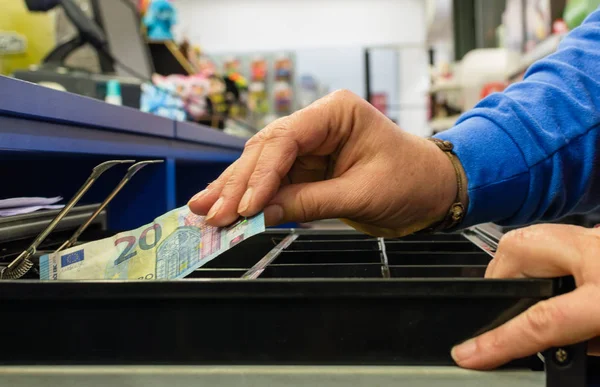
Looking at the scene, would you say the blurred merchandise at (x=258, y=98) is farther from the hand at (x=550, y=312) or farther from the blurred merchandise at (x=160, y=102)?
the hand at (x=550, y=312)

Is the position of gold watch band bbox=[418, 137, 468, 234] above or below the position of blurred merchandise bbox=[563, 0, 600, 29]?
below

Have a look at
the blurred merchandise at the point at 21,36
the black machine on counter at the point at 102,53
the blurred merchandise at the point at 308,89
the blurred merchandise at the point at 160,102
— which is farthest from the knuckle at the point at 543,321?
the blurred merchandise at the point at 308,89

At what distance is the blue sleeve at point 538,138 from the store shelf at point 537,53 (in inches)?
25.7

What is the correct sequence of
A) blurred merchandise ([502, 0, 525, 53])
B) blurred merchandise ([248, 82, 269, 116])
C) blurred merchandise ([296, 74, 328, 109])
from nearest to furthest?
1. blurred merchandise ([502, 0, 525, 53])
2. blurred merchandise ([248, 82, 269, 116])
3. blurred merchandise ([296, 74, 328, 109])

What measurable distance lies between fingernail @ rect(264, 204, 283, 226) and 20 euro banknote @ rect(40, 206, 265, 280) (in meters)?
0.03

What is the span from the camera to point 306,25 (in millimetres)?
6289

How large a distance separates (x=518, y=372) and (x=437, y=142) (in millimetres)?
438

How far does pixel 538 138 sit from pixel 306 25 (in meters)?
Result: 5.85

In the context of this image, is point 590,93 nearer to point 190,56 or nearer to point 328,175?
point 328,175

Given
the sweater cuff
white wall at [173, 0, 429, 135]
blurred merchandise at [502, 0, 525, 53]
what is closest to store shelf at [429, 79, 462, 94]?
blurred merchandise at [502, 0, 525, 53]

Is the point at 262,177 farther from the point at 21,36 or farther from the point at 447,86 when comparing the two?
the point at 447,86

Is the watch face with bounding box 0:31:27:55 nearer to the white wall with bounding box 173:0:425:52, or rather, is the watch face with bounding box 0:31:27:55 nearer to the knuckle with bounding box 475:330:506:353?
the knuckle with bounding box 475:330:506:353

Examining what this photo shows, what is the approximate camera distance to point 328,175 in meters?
0.74

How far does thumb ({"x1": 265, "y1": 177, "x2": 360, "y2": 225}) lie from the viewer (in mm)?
617
